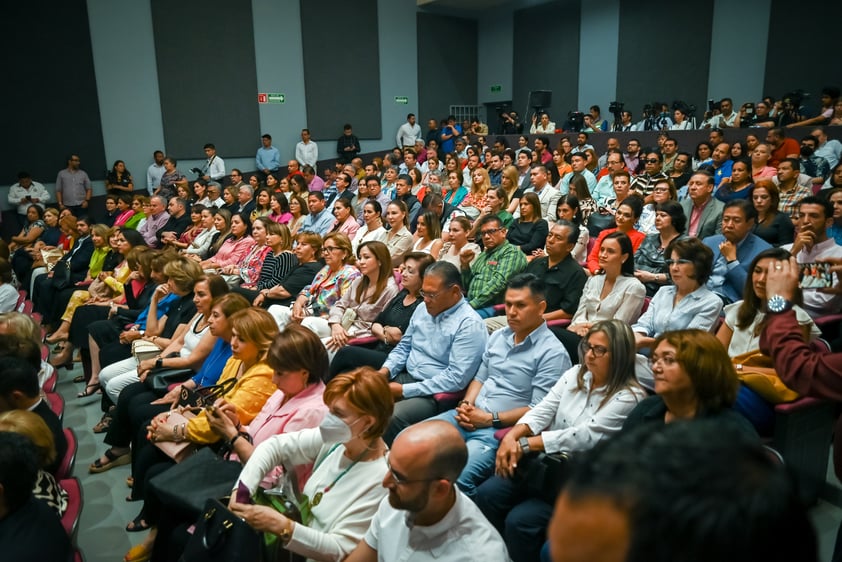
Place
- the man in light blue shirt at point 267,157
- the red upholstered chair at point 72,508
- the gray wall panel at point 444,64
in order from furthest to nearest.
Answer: the gray wall panel at point 444,64 → the man in light blue shirt at point 267,157 → the red upholstered chair at point 72,508

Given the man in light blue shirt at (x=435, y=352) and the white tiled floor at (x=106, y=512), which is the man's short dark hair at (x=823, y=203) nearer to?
the white tiled floor at (x=106, y=512)

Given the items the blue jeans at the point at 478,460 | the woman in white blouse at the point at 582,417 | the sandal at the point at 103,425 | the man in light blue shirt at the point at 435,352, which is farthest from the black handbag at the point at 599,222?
the sandal at the point at 103,425

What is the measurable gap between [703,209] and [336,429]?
154 inches

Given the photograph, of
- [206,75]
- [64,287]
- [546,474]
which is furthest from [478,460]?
[206,75]

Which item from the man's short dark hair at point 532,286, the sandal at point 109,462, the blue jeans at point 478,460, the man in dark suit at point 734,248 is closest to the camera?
the blue jeans at point 478,460

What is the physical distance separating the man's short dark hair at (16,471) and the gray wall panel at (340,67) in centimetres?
1099

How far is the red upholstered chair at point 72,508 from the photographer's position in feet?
5.83

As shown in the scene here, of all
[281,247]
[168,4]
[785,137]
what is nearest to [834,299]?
[281,247]

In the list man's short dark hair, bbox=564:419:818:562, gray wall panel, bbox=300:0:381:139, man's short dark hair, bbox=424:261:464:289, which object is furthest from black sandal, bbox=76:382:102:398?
gray wall panel, bbox=300:0:381:139

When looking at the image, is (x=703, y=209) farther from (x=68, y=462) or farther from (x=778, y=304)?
(x=68, y=462)

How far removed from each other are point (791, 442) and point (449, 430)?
1.50 m

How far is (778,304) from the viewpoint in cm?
166

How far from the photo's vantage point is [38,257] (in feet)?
21.8

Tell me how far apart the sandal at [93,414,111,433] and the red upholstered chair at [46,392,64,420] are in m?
0.95
